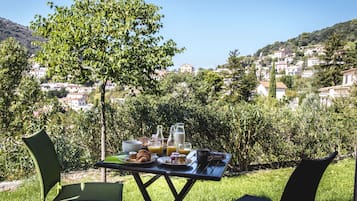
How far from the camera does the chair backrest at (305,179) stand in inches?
65.9

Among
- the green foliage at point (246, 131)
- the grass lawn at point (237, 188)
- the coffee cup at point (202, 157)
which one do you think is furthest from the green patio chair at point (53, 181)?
the green foliage at point (246, 131)

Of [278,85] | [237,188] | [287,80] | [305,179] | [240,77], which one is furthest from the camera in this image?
[240,77]

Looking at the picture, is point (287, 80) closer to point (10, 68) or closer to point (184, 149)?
point (10, 68)

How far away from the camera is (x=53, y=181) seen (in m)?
2.38

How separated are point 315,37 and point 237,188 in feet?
16.1

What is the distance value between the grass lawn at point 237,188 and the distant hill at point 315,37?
9.71 ft

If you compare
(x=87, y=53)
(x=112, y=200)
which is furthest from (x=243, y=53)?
(x=112, y=200)

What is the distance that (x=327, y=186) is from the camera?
3.64 metres

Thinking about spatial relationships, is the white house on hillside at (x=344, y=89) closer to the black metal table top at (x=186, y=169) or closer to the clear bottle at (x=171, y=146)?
the clear bottle at (x=171, y=146)

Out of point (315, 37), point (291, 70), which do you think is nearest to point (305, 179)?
point (315, 37)

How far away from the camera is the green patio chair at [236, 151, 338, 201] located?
65.9 inches

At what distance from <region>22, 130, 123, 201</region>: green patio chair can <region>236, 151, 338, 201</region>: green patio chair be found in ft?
3.96

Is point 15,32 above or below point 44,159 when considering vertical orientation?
above

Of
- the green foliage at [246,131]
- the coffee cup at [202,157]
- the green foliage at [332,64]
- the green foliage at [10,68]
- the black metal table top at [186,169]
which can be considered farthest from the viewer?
the green foliage at [332,64]
